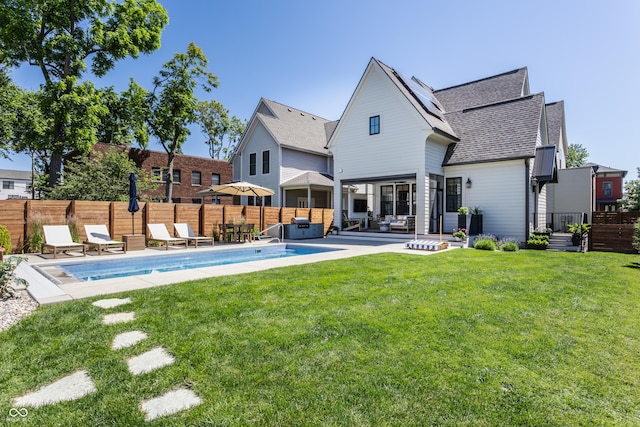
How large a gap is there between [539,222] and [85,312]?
711 inches

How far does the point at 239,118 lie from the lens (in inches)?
1821

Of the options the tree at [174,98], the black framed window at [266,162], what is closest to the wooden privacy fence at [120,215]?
the black framed window at [266,162]

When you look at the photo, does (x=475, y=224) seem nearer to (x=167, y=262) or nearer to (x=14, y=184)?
(x=167, y=262)

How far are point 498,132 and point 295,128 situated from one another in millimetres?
15285

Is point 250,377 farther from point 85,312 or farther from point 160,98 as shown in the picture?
point 160,98

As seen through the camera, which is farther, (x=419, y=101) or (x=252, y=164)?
(x=252, y=164)

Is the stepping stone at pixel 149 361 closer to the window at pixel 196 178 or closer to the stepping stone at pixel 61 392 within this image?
the stepping stone at pixel 61 392

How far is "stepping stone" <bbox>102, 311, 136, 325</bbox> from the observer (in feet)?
13.5

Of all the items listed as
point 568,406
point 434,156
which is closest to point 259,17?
point 434,156

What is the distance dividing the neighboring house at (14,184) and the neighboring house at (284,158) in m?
51.4

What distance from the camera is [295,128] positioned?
26391 millimetres

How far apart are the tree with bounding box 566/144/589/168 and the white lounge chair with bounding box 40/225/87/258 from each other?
5150 centimetres

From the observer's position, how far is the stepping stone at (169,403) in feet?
7.75

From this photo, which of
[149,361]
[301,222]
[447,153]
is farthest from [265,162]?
[149,361]
